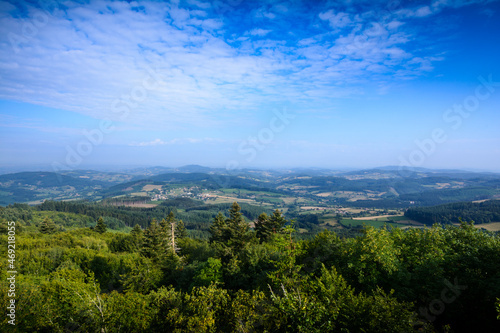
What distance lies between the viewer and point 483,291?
14320 mm

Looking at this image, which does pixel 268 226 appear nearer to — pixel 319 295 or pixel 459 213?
pixel 319 295

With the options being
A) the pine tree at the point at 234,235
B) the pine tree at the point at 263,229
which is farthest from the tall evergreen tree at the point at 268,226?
the pine tree at the point at 234,235

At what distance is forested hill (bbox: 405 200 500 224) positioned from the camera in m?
110

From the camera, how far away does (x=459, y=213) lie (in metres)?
124

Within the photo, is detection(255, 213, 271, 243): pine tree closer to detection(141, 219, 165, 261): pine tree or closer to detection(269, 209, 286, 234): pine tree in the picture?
detection(269, 209, 286, 234): pine tree

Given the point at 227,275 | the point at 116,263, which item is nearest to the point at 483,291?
the point at 227,275

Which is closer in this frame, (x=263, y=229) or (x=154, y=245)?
(x=154, y=245)

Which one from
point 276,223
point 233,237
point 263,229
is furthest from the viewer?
point 263,229

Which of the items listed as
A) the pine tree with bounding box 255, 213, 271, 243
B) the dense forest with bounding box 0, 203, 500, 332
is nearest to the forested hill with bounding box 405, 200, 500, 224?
the pine tree with bounding box 255, 213, 271, 243

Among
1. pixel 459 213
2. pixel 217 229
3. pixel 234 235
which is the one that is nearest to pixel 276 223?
pixel 234 235

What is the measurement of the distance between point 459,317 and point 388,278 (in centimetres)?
458

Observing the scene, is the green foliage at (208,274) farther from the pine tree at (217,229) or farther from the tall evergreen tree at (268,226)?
the tall evergreen tree at (268,226)

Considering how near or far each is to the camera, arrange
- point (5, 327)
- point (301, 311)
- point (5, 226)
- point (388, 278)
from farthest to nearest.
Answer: point (5, 226), point (388, 278), point (5, 327), point (301, 311)

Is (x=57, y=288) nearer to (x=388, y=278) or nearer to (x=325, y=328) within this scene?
(x=325, y=328)
